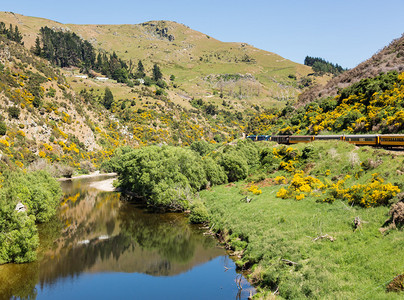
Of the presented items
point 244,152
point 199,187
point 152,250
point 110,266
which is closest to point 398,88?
point 244,152

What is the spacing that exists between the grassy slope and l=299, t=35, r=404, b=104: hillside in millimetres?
44991

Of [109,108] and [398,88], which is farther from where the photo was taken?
[109,108]

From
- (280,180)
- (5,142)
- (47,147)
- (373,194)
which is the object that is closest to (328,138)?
(280,180)

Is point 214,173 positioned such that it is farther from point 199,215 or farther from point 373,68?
point 373,68

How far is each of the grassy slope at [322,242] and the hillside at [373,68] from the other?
45.0m

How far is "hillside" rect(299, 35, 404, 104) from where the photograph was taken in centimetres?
8006

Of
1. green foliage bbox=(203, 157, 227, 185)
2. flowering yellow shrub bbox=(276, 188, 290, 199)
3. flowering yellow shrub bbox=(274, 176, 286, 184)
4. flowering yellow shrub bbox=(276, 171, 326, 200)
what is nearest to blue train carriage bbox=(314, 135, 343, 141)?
flowering yellow shrub bbox=(274, 176, 286, 184)

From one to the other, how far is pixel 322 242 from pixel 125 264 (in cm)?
2408

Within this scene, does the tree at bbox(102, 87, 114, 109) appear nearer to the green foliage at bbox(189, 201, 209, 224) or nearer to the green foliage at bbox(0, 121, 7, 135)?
the green foliage at bbox(0, 121, 7, 135)

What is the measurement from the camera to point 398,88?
205 ft

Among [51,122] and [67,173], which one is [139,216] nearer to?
[67,173]

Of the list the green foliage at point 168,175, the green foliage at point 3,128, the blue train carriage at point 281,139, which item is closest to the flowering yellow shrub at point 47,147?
the green foliage at point 3,128

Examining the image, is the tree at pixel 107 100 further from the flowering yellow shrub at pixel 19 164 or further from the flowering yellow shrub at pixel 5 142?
the flowering yellow shrub at pixel 19 164

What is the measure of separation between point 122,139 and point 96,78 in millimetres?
73140
